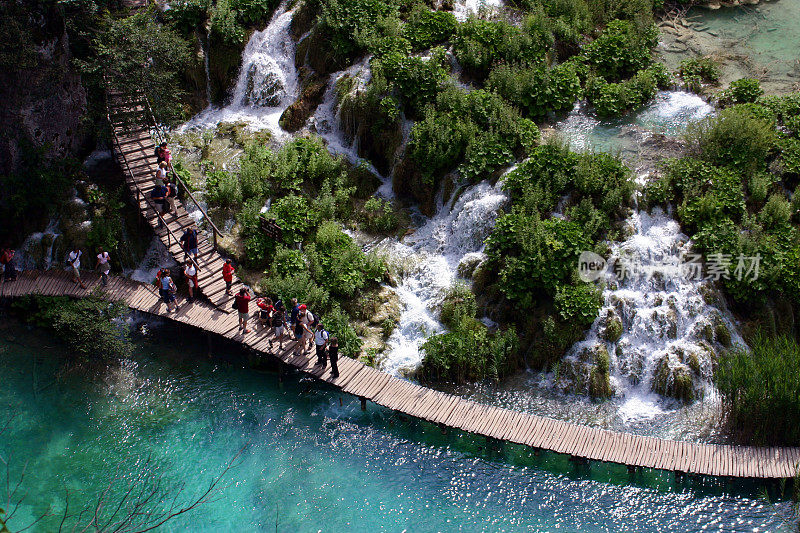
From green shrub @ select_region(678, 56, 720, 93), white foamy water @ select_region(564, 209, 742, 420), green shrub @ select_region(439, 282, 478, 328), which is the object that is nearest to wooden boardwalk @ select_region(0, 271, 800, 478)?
white foamy water @ select_region(564, 209, 742, 420)

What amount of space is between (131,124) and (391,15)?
10.5 metres

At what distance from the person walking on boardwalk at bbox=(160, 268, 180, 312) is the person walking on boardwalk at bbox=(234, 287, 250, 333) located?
2115 millimetres

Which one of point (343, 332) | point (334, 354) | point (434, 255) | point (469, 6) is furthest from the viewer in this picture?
point (469, 6)

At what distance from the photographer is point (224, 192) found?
25141mm

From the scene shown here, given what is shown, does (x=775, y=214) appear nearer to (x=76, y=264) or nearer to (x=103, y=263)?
(x=103, y=263)

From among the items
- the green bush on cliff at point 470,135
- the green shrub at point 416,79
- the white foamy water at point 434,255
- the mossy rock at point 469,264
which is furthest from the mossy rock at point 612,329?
the green shrub at point 416,79

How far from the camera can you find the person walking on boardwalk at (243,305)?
21.3 metres

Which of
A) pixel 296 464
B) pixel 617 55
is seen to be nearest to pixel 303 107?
pixel 617 55

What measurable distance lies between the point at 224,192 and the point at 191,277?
3.81 metres

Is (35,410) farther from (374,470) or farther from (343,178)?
(343,178)

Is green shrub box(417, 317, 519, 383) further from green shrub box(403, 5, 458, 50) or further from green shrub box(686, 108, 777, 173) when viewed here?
green shrub box(403, 5, 458, 50)

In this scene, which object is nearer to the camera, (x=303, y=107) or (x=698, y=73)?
(x=698, y=73)

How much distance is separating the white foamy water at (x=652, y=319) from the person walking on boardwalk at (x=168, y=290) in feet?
38.2

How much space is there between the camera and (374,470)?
18.8 m
